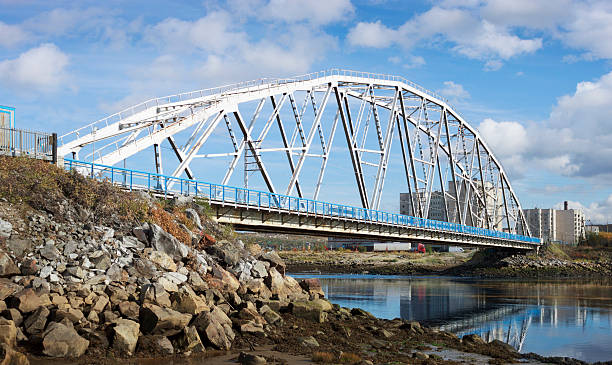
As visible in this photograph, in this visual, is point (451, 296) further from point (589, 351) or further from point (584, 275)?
point (584, 275)

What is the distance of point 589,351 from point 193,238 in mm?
19466

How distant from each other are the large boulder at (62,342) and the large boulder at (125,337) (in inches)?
34.1

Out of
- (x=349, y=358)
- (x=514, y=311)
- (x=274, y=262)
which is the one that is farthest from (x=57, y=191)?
(x=514, y=311)

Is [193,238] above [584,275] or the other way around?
above

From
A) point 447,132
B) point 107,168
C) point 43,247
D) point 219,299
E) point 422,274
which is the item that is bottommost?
point 422,274

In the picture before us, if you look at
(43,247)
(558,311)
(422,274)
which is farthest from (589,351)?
(422,274)

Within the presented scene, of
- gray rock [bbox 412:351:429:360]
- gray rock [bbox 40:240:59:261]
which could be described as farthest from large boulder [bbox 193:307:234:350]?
gray rock [bbox 412:351:429:360]

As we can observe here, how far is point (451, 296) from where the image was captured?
185ft

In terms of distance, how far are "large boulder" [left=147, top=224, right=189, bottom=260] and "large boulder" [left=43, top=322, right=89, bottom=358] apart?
7610 millimetres

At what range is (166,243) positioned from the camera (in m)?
25.6

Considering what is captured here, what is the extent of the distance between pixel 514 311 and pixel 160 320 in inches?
1293

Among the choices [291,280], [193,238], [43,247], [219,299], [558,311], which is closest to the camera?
[43,247]

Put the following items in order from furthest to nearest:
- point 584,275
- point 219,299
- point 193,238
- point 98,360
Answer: point 584,275 → point 193,238 → point 219,299 → point 98,360

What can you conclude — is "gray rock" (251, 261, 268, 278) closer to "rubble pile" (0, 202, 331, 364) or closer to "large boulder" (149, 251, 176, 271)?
"rubble pile" (0, 202, 331, 364)
